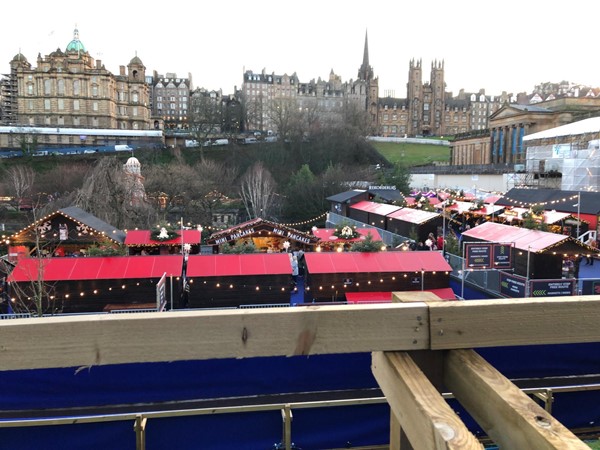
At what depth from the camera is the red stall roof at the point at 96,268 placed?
14.0 m

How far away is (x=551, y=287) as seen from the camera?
1289 cm

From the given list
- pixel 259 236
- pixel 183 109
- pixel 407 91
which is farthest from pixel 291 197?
pixel 407 91

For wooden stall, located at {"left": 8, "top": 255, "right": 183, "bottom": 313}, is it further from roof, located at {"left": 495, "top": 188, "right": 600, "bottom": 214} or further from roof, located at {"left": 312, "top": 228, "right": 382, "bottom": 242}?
roof, located at {"left": 495, "top": 188, "right": 600, "bottom": 214}

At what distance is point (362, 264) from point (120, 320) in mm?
13900

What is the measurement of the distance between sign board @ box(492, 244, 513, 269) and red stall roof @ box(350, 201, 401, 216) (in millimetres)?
13628

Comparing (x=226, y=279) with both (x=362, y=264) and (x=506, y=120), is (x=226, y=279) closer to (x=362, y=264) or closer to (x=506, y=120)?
(x=362, y=264)

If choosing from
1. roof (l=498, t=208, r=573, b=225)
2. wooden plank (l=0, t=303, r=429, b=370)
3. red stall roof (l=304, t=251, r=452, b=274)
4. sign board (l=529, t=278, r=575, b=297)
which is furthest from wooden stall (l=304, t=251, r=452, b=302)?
wooden plank (l=0, t=303, r=429, b=370)

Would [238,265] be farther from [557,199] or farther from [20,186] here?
[20,186]

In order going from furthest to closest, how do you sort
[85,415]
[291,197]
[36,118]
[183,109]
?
[183,109] → [36,118] → [291,197] → [85,415]

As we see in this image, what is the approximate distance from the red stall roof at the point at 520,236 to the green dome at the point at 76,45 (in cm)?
9556

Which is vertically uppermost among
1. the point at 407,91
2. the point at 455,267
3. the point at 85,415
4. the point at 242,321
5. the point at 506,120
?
the point at 407,91

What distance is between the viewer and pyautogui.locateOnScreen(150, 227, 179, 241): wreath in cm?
1947

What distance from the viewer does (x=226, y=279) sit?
14992 mm

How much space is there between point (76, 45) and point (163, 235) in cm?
9282
